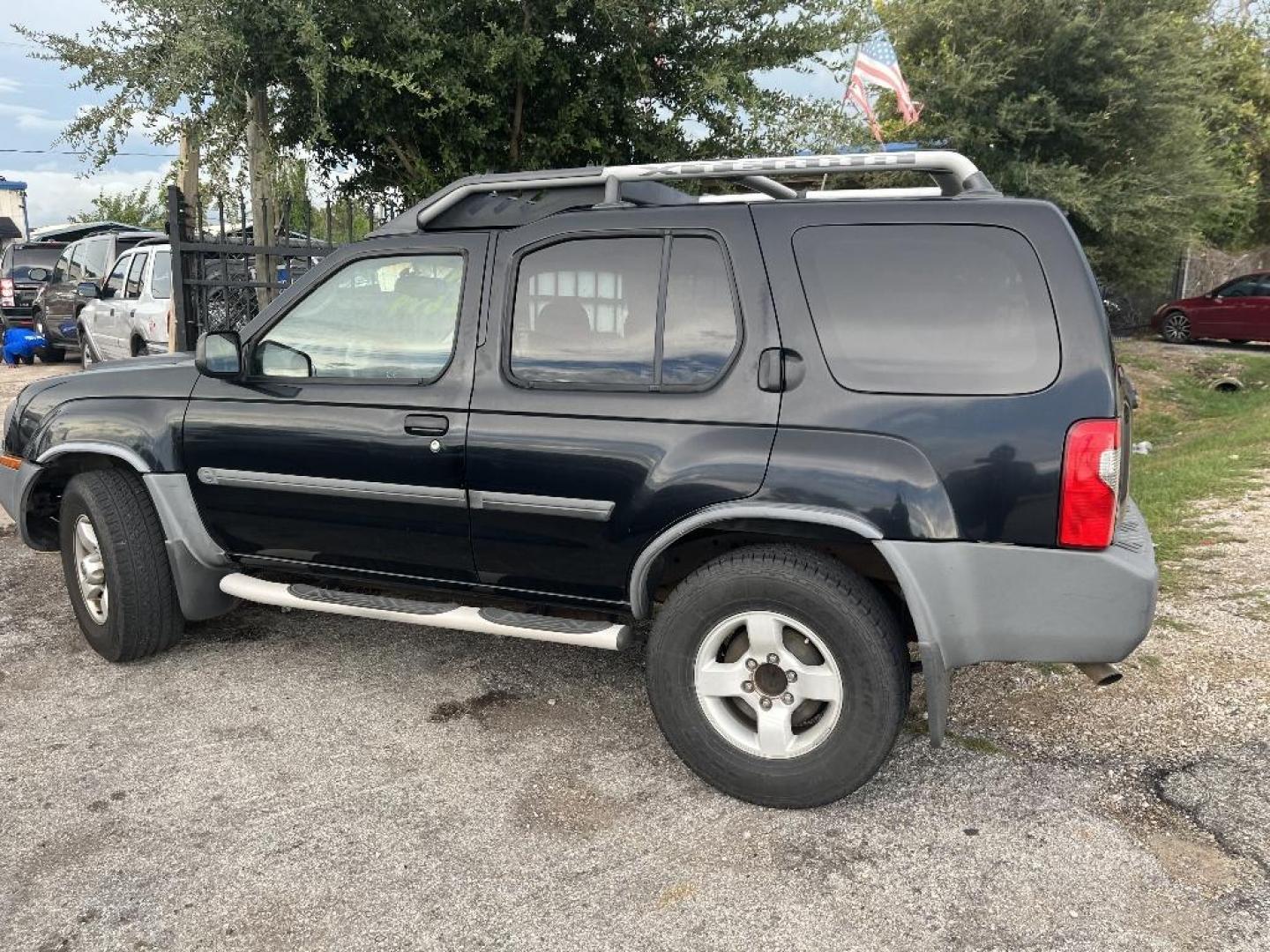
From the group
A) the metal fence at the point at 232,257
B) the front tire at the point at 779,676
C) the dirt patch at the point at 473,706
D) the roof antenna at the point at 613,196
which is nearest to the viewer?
the front tire at the point at 779,676

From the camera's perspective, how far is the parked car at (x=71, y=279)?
47.4 feet

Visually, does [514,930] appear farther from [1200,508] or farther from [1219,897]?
[1200,508]

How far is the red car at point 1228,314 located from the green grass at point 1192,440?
5.88ft

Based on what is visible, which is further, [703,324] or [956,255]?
[703,324]

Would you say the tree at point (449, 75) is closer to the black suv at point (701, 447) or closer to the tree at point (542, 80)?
the tree at point (542, 80)

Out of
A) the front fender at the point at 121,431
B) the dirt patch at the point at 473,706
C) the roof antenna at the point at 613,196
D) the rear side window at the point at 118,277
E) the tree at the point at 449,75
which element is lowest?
the dirt patch at the point at 473,706

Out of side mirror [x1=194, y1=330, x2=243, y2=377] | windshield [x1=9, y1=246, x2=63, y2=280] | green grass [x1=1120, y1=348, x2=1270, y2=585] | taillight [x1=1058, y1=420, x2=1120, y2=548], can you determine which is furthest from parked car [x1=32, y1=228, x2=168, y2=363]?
taillight [x1=1058, y1=420, x2=1120, y2=548]

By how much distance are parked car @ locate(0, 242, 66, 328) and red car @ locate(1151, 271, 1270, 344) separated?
21.5 m

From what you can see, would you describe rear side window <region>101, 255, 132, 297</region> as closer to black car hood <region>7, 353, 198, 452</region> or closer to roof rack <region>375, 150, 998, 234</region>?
black car hood <region>7, 353, 198, 452</region>

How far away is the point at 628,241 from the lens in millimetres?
3314

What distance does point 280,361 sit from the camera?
3.82 m

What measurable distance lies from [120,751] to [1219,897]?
3483 millimetres

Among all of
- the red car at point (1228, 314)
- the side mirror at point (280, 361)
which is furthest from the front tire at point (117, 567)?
the red car at point (1228, 314)

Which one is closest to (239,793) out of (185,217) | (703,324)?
(703,324)
